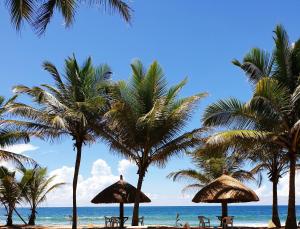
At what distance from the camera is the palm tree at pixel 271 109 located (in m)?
15.7

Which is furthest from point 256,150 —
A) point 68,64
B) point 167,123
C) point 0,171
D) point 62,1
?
point 0,171

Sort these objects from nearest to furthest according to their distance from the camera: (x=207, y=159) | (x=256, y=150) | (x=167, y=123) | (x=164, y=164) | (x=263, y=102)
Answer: (x=263, y=102) < (x=256, y=150) < (x=167, y=123) < (x=164, y=164) < (x=207, y=159)

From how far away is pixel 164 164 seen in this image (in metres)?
20.3

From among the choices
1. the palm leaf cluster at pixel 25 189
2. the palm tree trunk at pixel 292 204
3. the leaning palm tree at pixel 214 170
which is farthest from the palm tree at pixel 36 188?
the palm tree trunk at pixel 292 204

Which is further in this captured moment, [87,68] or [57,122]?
[87,68]

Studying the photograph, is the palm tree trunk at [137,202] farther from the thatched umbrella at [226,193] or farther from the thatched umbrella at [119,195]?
the thatched umbrella at [226,193]

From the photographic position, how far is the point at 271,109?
53.0ft

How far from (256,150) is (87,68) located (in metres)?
7.52

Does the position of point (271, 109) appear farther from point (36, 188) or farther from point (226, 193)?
point (36, 188)

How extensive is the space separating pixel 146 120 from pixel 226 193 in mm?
4081

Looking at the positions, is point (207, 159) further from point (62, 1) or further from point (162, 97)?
point (62, 1)

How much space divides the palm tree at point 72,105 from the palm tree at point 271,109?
15.8ft

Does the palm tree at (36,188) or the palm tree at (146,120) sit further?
the palm tree at (36,188)

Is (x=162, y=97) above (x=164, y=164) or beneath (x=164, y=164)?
above
